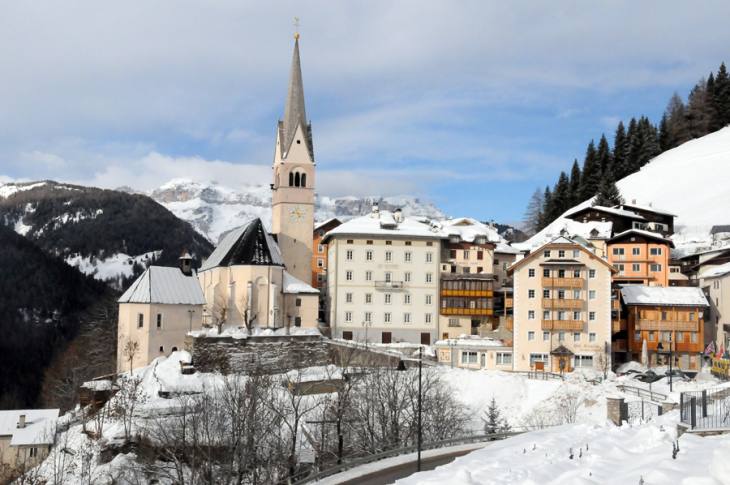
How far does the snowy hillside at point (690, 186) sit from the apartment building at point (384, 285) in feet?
73.1

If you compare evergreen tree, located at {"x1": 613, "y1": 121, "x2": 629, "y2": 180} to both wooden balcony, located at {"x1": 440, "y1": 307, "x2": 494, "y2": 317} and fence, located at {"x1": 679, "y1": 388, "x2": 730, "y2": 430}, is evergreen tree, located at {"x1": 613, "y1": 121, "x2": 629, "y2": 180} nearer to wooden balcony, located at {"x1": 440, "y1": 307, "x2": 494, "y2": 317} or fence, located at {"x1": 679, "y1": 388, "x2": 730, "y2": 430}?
wooden balcony, located at {"x1": 440, "y1": 307, "x2": 494, "y2": 317}

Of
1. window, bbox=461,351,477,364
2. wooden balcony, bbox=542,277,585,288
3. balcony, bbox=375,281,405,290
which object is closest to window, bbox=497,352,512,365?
window, bbox=461,351,477,364

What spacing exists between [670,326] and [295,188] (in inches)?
1585

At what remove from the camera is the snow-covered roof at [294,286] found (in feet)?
235

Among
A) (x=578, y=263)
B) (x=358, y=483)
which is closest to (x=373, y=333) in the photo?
(x=578, y=263)

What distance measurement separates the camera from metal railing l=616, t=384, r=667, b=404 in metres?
47.9

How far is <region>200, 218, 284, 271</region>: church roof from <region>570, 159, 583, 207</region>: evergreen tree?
6627cm

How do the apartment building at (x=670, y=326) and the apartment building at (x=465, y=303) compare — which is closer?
the apartment building at (x=670, y=326)

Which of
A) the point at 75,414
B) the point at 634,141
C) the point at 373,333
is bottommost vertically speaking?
the point at 75,414

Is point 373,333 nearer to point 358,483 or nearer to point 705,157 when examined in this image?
point 358,483

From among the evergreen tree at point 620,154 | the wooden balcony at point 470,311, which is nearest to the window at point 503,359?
the wooden balcony at point 470,311

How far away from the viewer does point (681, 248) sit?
9231 centimetres

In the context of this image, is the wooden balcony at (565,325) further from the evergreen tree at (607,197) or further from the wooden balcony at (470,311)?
the evergreen tree at (607,197)

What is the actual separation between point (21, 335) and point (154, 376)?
103 m
